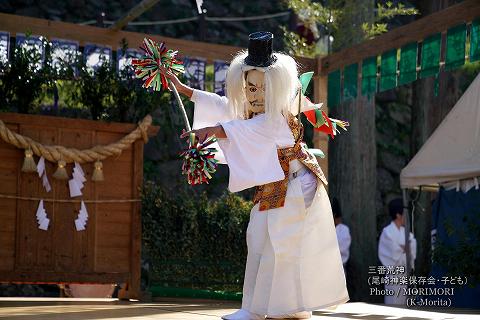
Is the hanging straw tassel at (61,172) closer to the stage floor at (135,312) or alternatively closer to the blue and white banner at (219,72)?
the stage floor at (135,312)

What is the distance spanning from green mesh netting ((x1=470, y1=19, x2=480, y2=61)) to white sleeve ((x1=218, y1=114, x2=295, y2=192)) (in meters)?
2.92

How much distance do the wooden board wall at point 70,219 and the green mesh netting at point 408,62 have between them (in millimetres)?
2319

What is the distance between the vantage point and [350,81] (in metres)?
8.16

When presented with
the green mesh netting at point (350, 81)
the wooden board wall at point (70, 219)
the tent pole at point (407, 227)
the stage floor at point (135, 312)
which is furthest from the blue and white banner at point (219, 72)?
→ the stage floor at point (135, 312)

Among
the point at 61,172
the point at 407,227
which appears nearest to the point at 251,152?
the point at 61,172

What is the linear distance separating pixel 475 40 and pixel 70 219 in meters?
3.52

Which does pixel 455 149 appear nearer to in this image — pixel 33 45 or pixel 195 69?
pixel 195 69

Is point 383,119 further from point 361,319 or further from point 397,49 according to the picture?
point 361,319

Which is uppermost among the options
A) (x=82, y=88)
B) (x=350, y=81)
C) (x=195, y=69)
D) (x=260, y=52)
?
(x=195, y=69)

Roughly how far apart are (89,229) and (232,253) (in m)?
1.44

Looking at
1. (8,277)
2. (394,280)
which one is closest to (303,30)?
(394,280)

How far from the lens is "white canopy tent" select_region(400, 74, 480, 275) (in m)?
7.48

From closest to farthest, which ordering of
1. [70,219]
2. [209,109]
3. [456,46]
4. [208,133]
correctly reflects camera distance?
1. [208,133]
2. [209,109]
3. [456,46]
4. [70,219]

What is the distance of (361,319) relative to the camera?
5.52 metres
